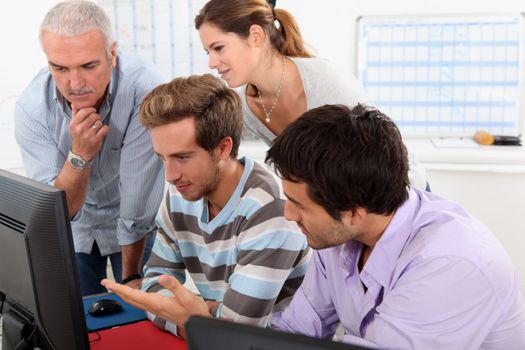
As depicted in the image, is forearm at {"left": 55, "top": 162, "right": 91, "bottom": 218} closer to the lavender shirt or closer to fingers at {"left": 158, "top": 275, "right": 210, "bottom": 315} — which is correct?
fingers at {"left": 158, "top": 275, "right": 210, "bottom": 315}

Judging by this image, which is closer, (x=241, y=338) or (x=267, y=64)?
(x=241, y=338)

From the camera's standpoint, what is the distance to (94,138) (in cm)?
187

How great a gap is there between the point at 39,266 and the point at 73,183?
821 millimetres

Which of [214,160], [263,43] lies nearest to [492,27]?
[263,43]

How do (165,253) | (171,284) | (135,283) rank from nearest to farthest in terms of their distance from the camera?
1. (171,284)
2. (165,253)
3. (135,283)

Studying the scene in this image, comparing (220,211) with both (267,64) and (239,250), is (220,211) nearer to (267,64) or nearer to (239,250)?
(239,250)

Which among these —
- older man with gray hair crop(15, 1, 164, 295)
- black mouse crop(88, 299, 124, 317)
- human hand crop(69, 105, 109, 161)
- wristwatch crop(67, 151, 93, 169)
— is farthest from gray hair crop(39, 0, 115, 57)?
black mouse crop(88, 299, 124, 317)

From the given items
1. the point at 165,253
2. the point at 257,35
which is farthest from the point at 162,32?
the point at 165,253

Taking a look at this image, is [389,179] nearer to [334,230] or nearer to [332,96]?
[334,230]

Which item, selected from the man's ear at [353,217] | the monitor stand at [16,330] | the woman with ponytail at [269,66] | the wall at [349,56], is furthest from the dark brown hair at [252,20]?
the wall at [349,56]

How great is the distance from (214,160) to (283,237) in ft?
0.82

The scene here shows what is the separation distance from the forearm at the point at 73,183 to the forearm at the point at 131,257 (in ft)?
0.64

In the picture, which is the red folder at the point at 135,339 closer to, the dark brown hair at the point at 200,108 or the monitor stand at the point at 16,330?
the monitor stand at the point at 16,330

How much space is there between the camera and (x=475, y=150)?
10.5 ft
